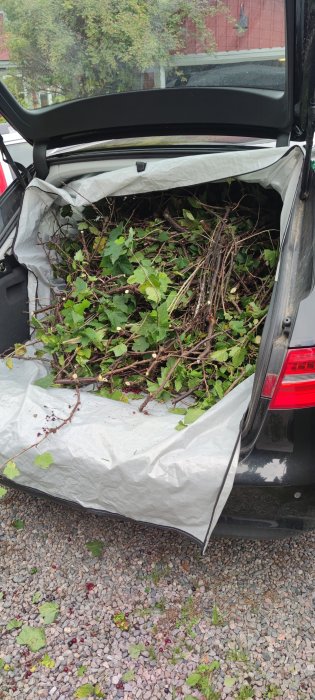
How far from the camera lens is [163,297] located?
243 cm

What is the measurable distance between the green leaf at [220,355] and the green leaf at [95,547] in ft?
3.27

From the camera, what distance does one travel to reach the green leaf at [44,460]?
73.9 inches

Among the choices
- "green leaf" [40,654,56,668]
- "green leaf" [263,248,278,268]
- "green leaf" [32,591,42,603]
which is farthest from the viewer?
"green leaf" [263,248,278,268]

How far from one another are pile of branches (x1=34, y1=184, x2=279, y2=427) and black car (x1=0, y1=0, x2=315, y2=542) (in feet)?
0.94

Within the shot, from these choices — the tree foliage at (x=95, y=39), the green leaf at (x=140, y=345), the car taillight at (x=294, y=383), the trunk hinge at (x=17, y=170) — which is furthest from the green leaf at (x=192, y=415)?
the trunk hinge at (x=17, y=170)

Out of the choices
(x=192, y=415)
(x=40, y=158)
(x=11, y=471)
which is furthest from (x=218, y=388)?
(x=40, y=158)

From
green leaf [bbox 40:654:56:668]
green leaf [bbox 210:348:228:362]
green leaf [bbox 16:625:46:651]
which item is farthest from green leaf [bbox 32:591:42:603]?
green leaf [bbox 210:348:228:362]

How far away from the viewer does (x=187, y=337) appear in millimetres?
2389

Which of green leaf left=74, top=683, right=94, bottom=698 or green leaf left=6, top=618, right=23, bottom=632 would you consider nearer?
green leaf left=74, top=683, right=94, bottom=698

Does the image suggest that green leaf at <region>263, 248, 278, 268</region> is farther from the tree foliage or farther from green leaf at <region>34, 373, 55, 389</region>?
green leaf at <region>34, 373, 55, 389</region>

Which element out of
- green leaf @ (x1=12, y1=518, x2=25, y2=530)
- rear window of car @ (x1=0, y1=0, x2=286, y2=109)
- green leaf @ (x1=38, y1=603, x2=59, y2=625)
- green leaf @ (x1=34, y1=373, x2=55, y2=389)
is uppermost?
rear window of car @ (x1=0, y1=0, x2=286, y2=109)

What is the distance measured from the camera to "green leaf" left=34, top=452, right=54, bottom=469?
1.88m

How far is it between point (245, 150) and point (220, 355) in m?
0.95

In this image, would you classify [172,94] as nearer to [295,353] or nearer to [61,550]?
[295,353]
